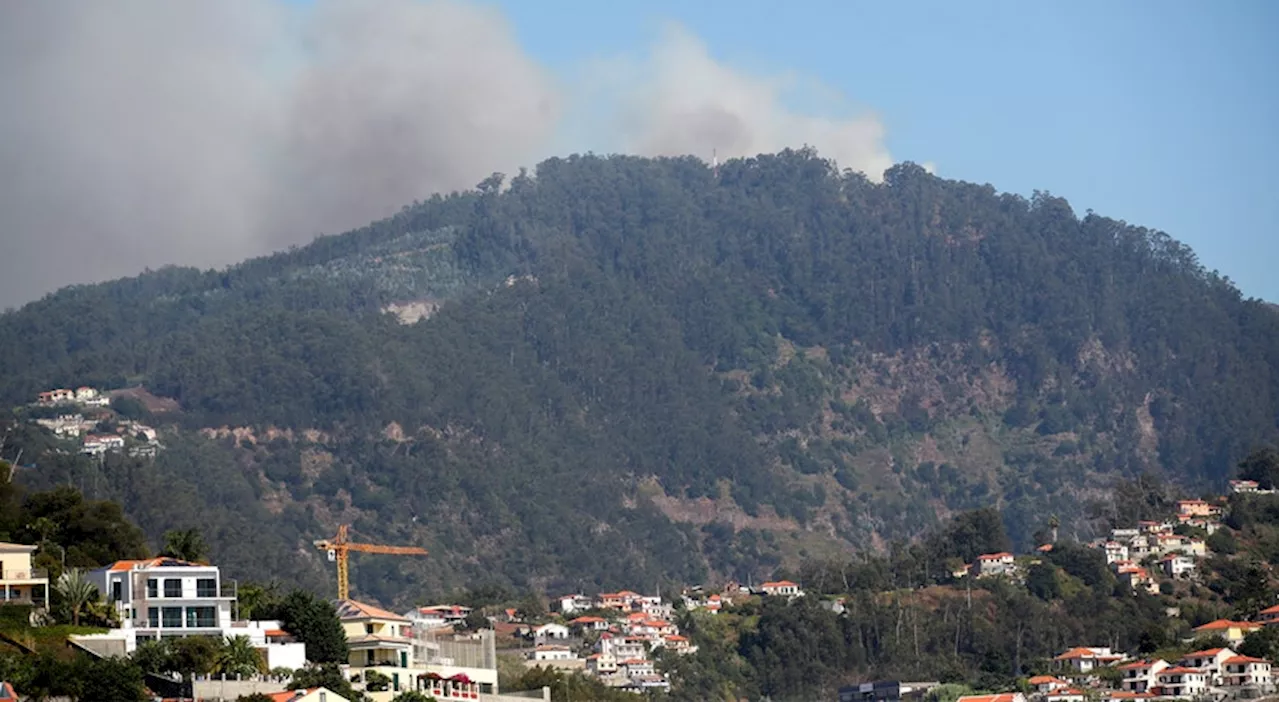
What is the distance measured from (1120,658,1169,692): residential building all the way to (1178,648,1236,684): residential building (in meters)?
1.46

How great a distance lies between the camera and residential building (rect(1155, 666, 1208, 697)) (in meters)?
144

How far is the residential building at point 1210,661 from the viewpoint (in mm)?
145250

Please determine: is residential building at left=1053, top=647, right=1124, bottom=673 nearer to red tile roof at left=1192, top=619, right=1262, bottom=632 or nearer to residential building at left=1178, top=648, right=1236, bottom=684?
red tile roof at left=1192, top=619, right=1262, bottom=632

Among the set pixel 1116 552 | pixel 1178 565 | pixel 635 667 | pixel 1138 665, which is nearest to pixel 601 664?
pixel 635 667

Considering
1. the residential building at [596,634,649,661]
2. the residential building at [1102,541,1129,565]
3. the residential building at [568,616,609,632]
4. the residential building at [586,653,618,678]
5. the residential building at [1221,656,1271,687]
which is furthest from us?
the residential building at [1102,541,1129,565]

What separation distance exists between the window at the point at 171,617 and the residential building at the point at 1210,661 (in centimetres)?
7684

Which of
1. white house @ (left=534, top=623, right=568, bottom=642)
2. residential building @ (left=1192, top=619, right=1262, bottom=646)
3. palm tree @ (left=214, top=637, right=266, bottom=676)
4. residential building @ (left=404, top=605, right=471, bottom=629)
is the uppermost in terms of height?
residential building @ (left=404, top=605, right=471, bottom=629)

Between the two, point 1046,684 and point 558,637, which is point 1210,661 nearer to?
point 1046,684

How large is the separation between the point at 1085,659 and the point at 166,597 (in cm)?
9118

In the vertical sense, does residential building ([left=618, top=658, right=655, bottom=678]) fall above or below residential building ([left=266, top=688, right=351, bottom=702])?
above

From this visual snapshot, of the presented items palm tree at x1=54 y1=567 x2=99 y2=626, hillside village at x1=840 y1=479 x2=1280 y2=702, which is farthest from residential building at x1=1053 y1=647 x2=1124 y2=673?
palm tree at x1=54 y1=567 x2=99 y2=626

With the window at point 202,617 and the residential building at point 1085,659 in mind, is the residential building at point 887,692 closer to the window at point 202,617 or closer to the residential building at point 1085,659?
the residential building at point 1085,659

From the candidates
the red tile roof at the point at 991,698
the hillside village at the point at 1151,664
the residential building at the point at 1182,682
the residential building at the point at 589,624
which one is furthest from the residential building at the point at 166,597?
the residential building at the point at 589,624

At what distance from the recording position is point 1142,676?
14912cm
